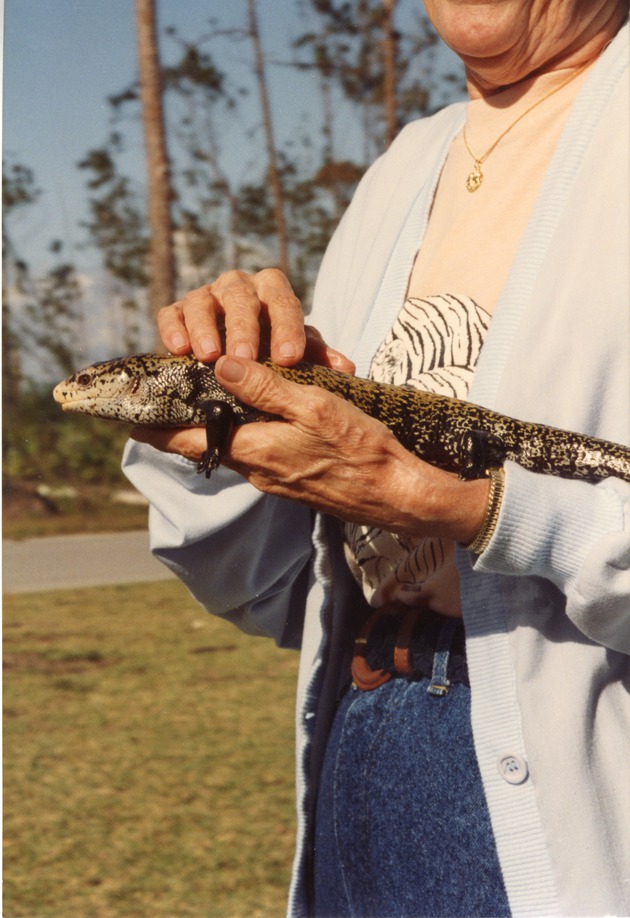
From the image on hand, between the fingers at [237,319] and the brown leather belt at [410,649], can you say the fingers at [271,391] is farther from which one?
the brown leather belt at [410,649]

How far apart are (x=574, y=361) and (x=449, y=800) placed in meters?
0.89

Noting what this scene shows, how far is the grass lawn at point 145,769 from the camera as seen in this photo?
5363mm

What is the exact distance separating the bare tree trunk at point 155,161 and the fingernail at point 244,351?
9403 millimetres

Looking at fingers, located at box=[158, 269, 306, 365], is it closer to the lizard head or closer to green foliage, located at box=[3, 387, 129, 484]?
the lizard head

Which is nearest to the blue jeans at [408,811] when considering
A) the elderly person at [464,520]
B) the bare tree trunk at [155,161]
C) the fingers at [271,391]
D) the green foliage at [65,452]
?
the elderly person at [464,520]

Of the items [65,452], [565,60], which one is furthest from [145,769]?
[65,452]

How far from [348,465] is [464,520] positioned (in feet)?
0.77

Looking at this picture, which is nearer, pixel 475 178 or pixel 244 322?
pixel 244 322

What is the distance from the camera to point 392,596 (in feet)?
7.30

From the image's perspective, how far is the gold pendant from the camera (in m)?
2.41

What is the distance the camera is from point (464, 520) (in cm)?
189

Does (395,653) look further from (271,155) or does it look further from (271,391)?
Answer: (271,155)

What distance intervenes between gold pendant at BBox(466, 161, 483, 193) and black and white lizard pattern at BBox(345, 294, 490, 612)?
1.03 feet

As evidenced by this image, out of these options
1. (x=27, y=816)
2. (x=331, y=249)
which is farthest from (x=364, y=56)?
(x=331, y=249)
